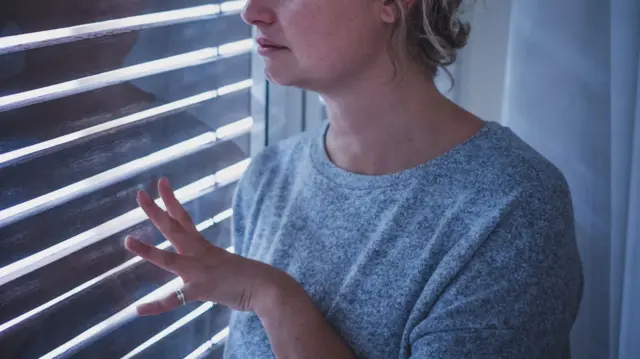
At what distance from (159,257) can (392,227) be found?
336mm

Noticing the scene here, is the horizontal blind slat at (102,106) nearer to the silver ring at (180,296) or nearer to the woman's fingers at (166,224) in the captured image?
the woman's fingers at (166,224)

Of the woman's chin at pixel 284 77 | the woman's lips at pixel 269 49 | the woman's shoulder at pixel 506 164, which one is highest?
the woman's lips at pixel 269 49

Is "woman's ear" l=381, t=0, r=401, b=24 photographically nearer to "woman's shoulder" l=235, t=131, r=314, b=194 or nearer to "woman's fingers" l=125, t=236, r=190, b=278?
"woman's shoulder" l=235, t=131, r=314, b=194

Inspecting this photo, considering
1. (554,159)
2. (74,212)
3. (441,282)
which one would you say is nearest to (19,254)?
(74,212)

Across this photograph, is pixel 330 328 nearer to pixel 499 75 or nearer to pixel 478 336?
pixel 478 336

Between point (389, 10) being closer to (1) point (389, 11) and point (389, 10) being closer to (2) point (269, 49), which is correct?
(1) point (389, 11)

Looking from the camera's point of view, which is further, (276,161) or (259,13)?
(276,161)

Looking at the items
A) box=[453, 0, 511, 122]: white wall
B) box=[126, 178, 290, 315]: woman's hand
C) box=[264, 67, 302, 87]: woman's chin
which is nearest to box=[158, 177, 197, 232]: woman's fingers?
box=[126, 178, 290, 315]: woman's hand

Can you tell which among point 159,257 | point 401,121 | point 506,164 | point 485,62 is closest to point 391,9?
point 401,121

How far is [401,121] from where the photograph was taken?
3.44ft

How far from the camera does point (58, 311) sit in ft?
3.02

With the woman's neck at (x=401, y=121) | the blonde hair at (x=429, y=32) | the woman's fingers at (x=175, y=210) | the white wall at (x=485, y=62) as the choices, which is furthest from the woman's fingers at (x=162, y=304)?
the white wall at (x=485, y=62)

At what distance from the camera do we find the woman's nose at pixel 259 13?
3.24ft

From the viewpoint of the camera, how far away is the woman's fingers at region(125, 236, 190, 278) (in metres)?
0.88
